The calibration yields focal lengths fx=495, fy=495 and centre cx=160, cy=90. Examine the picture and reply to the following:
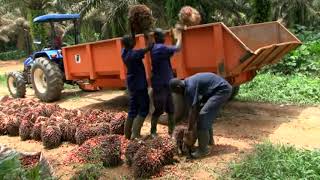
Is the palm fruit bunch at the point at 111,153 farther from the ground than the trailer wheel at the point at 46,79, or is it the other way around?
the trailer wheel at the point at 46,79

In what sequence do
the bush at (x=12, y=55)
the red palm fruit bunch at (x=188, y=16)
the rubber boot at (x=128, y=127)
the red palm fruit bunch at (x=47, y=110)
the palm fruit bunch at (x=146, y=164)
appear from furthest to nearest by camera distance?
the bush at (x=12, y=55), the red palm fruit bunch at (x=47, y=110), the red palm fruit bunch at (x=188, y=16), the rubber boot at (x=128, y=127), the palm fruit bunch at (x=146, y=164)

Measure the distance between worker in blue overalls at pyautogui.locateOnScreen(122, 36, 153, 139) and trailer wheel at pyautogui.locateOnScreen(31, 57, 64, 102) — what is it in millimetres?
4653

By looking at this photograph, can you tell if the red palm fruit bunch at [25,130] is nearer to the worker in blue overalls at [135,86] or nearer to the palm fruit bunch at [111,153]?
the worker in blue overalls at [135,86]

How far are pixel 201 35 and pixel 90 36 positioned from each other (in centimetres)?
2055

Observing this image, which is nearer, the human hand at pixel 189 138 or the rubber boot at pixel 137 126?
the human hand at pixel 189 138

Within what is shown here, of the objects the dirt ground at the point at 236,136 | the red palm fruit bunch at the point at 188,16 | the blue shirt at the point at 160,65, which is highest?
the red palm fruit bunch at the point at 188,16

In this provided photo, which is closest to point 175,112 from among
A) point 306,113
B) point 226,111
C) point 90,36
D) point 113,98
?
point 226,111

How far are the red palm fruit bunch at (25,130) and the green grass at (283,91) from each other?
168 inches

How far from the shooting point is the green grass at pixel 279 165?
4980 mm

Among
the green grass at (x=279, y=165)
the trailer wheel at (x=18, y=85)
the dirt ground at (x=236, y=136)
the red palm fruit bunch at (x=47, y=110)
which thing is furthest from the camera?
the trailer wheel at (x=18, y=85)

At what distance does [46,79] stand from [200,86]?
5895 millimetres

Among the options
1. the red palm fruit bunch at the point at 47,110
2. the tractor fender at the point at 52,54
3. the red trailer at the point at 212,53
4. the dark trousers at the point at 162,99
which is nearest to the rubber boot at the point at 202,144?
the dark trousers at the point at 162,99

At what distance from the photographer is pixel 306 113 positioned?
8.52 m

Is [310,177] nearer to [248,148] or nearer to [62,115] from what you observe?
[248,148]
